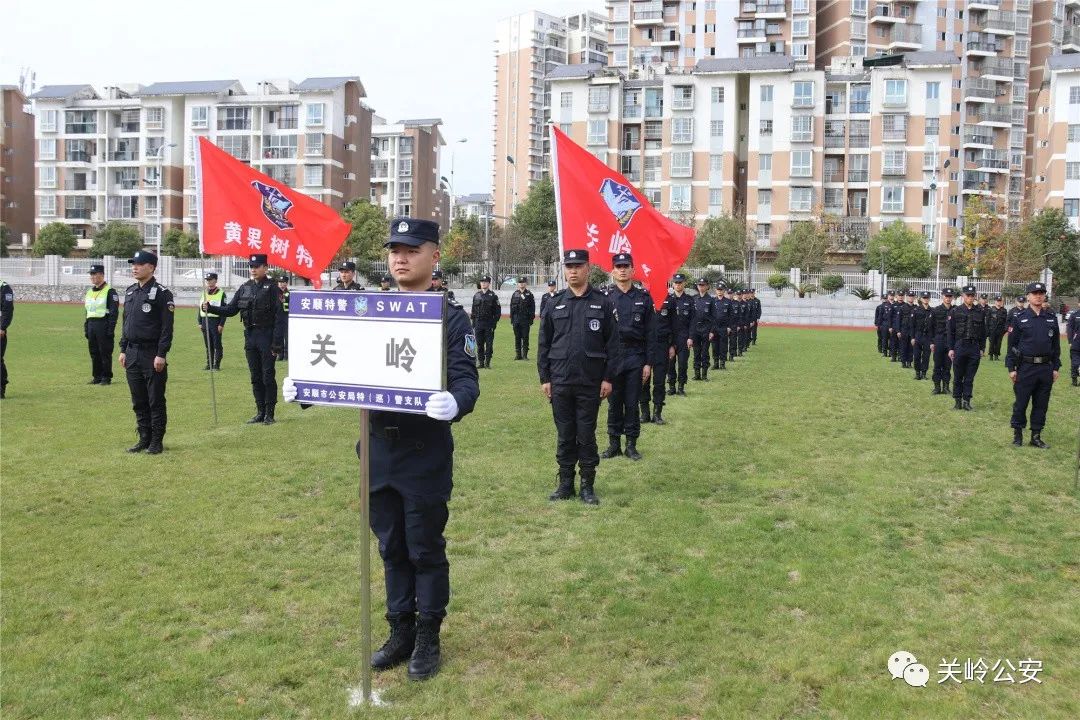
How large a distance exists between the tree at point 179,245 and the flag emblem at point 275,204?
56625 mm

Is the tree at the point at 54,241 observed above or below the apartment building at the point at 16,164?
below

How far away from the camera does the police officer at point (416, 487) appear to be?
4234 millimetres

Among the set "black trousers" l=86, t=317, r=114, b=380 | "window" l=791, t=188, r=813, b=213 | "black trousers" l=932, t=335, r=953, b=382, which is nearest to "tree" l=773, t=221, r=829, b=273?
"window" l=791, t=188, r=813, b=213

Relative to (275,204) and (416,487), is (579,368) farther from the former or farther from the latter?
(275,204)

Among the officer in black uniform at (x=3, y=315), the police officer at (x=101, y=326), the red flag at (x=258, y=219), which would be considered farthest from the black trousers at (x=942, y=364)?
the officer in black uniform at (x=3, y=315)

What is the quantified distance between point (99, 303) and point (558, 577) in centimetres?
1249

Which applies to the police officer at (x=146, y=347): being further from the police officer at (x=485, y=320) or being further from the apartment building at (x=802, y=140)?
the apartment building at (x=802, y=140)

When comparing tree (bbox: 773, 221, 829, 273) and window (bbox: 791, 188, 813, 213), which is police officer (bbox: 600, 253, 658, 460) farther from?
window (bbox: 791, 188, 813, 213)

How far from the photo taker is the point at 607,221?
32.6ft

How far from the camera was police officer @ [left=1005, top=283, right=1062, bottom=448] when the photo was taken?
447 inches

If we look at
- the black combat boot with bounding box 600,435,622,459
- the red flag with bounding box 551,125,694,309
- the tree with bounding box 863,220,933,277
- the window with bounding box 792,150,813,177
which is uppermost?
the window with bounding box 792,150,813,177

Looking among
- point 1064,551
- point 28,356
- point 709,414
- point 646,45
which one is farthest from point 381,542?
point 646,45

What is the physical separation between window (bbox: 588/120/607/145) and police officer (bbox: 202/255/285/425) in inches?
2633

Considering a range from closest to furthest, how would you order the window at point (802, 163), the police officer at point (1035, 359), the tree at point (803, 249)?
the police officer at point (1035, 359) < the tree at point (803, 249) < the window at point (802, 163)
